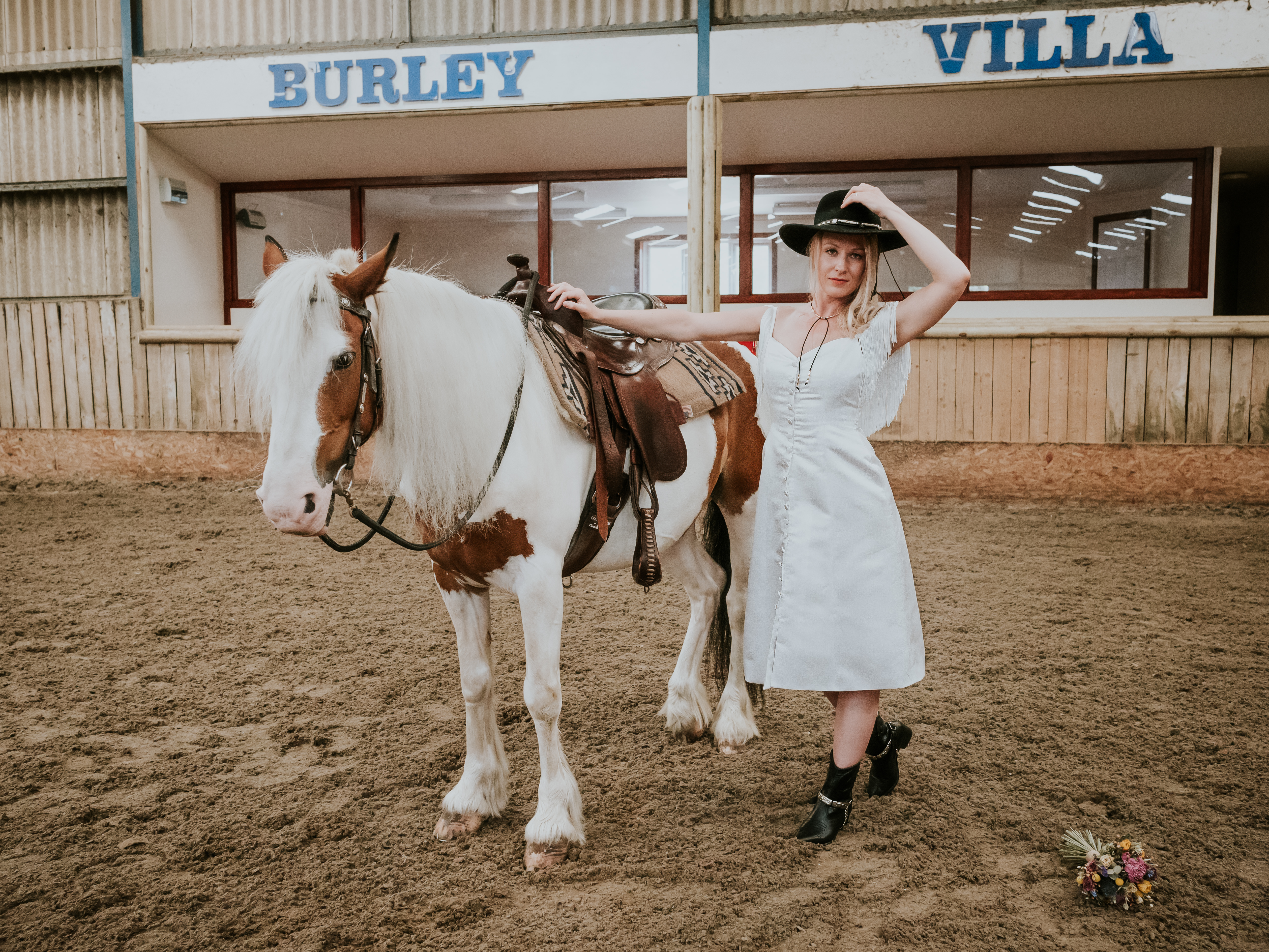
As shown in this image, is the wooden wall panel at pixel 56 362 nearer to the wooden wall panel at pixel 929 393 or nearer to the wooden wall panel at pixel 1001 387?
the wooden wall panel at pixel 929 393

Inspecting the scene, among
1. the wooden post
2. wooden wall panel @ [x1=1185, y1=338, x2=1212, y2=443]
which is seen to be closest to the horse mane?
the wooden post

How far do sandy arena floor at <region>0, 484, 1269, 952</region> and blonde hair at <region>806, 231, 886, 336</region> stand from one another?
1.29 metres

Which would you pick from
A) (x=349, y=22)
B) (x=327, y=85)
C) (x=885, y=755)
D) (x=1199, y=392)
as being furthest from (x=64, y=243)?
(x=1199, y=392)

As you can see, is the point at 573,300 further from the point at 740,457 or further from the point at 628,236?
the point at 628,236

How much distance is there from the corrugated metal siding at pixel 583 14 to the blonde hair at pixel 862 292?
5517 millimetres

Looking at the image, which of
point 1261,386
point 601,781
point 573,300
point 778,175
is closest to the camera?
point 573,300

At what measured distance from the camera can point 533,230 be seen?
835cm

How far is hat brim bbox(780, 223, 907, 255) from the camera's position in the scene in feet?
6.14

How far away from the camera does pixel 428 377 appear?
5.98ft

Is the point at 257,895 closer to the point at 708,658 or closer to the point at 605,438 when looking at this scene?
the point at 605,438

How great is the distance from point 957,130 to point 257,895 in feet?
24.3

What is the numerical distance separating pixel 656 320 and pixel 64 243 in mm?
7653

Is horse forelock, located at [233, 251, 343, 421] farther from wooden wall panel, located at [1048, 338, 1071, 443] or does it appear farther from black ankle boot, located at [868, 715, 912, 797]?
wooden wall panel, located at [1048, 338, 1071, 443]

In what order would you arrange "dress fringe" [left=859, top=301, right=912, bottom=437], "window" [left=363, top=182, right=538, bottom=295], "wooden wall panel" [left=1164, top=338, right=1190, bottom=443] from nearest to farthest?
1. "dress fringe" [left=859, top=301, right=912, bottom=437]
2. "wooden wall panel" [left=1164, top=338, right=1190, bottom=443]
3. "window" [left=363, top=182, right=538, bottom=295]
